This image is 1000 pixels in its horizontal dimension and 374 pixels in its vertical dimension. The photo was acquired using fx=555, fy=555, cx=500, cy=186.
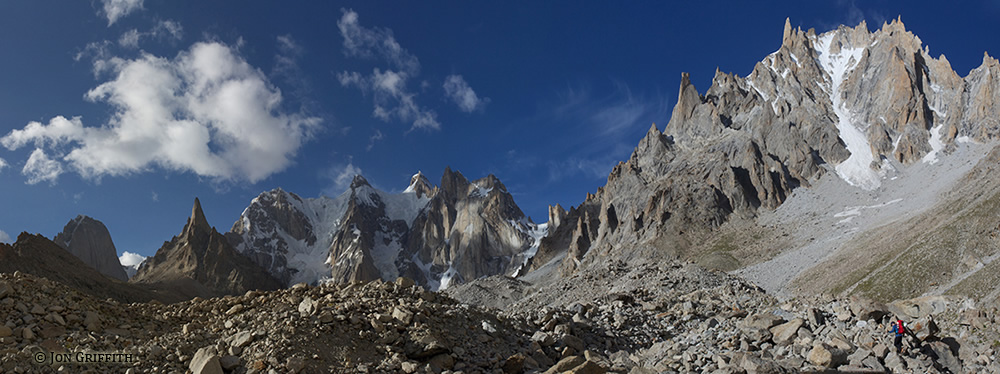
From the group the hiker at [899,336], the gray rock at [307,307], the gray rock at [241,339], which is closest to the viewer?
the gray rock at [241,339]

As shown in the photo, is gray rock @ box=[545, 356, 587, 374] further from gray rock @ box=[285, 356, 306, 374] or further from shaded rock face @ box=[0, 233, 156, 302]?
shaded rock face @ box=[0, 233, 156, 302]

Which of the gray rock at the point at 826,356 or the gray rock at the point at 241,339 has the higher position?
the gray rock at the point at 241,339

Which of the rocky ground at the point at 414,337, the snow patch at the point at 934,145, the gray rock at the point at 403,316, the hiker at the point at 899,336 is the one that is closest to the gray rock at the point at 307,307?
the rocky ground at the point at 414,337

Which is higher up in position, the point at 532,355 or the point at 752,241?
the point at 752,241

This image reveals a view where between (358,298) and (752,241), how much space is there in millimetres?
150869

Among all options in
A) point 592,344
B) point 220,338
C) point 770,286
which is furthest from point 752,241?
point 220,338

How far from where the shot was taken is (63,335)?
1770cm

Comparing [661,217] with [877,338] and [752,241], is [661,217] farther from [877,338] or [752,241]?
[877,338]

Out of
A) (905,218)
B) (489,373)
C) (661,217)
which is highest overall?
(661,217)

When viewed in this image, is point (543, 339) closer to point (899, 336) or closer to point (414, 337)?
point (414, 337)

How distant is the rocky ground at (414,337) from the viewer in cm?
1727

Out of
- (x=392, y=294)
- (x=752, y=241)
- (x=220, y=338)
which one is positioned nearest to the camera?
(x=220, y=338)

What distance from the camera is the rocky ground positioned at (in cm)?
1727

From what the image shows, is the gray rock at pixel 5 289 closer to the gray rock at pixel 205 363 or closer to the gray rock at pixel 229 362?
the gray rock at pixel 205 363
